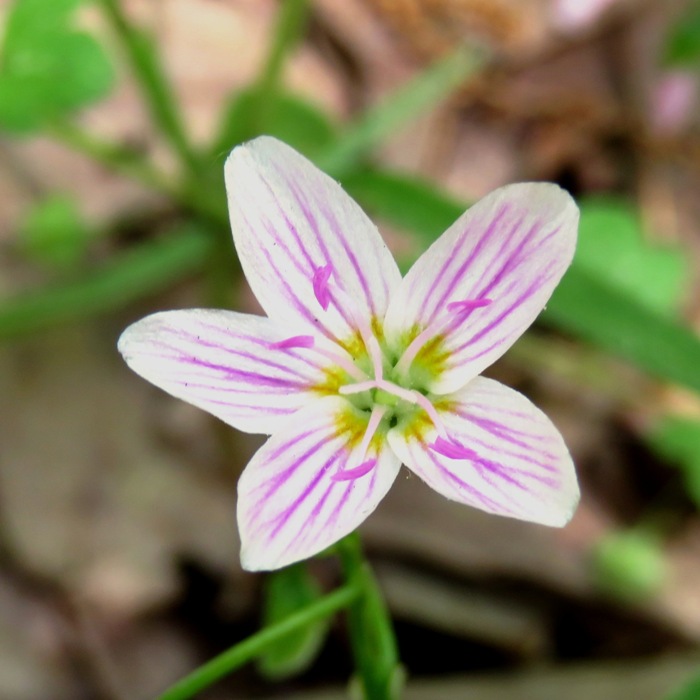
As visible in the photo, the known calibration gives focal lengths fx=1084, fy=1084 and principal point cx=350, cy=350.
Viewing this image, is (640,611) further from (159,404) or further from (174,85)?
(174,85)

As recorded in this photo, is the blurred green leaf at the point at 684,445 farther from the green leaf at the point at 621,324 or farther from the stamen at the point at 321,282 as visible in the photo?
the stamen at the point at 321,282

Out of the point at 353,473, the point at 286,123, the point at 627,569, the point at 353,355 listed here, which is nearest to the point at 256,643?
the point at 353,473

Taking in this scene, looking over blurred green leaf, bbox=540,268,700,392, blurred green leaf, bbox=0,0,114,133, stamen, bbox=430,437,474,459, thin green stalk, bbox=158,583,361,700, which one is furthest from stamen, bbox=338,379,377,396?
blurred green leaf, bbox=0,0,114,133

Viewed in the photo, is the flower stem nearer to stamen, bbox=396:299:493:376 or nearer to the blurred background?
stamen, bbox=396:299:493:376

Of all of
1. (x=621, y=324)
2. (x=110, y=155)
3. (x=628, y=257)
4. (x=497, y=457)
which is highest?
(x=110, y=155)

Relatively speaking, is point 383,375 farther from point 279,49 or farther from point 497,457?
point 279,49
